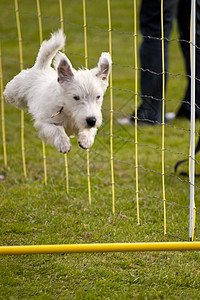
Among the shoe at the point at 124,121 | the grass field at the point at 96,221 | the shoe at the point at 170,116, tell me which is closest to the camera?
the grass field at the point at 96,221

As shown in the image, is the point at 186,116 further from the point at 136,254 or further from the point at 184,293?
the point at 184,293

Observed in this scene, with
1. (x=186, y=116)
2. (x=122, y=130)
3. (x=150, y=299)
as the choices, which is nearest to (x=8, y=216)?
(x=150, y=299)

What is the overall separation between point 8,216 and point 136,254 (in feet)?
4.44

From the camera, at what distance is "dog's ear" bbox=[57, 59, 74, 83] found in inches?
121

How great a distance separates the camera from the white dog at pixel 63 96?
120 inches

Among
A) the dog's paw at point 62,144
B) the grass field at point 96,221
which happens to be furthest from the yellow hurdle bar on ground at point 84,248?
the dog's paw at point 62,144

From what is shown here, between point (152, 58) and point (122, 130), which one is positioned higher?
point (152, 58)

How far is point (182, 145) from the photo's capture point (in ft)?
21.0

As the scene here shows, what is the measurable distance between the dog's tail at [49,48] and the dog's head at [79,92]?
1.05 feet

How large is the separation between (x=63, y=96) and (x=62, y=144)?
352 millimetres

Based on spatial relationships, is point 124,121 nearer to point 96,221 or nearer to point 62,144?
point 96,221

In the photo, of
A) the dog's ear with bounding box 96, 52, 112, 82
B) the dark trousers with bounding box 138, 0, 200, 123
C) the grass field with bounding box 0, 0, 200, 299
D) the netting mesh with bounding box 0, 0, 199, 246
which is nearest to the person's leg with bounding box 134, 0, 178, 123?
the dark trousers with bounding box 138, 0, 200, 123

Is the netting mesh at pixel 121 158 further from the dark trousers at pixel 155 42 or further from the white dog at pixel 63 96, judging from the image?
the white dog at pixel 63 96

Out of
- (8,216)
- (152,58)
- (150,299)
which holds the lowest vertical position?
(150,299)
